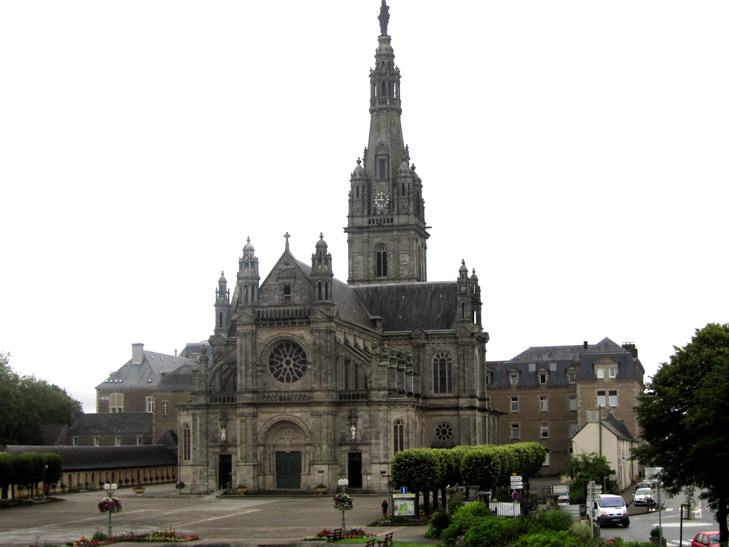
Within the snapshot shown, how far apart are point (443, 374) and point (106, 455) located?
31.6 metres

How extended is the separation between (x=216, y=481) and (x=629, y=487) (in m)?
31.7

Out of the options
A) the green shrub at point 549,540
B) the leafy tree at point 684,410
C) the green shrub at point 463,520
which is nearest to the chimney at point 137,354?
the leafy tree at point 684,410

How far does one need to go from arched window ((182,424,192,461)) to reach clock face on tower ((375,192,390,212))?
102 feet

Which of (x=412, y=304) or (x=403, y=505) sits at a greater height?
(x=412, y=304)

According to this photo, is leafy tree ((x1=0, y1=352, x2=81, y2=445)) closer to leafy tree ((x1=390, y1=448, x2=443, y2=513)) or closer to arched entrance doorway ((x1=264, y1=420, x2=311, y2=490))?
arched entrance doorway ((x1=264, y1=420, x2=311, y2=490))

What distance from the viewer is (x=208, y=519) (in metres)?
58.6

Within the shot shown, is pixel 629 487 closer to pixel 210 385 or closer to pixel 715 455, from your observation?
pixel 210 385

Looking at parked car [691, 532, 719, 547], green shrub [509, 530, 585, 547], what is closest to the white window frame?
parked car [691, 532, 719, 547]

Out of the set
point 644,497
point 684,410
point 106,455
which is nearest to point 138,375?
point 106,455

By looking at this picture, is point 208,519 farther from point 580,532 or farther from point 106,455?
point 106,455

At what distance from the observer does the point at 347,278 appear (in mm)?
102188

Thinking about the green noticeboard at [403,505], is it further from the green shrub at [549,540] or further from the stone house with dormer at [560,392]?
the stone house with dormer at [560,392]

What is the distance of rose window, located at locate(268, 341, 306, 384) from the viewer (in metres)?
78.7

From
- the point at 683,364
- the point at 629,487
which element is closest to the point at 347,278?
the point at 629,487
